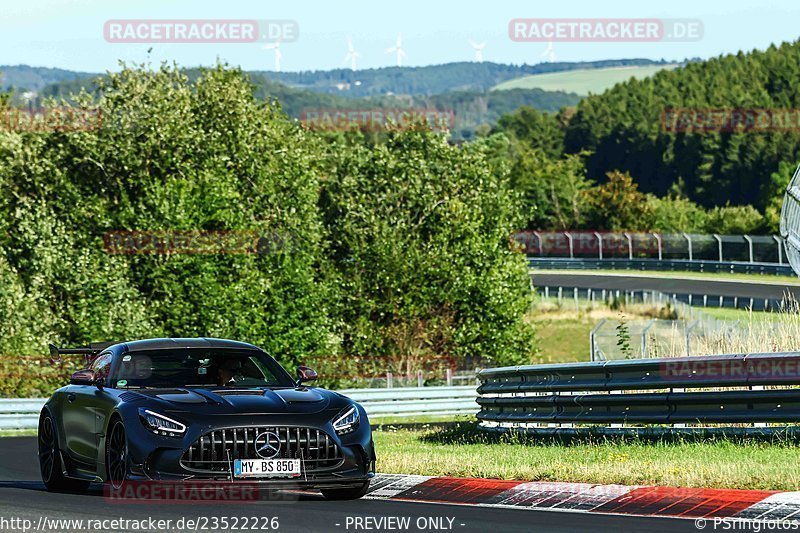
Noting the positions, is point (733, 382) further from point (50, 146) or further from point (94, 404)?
point (50, 146)

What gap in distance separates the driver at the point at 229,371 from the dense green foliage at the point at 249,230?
34.1 meters

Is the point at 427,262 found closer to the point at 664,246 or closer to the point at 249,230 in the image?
the point at 249,230

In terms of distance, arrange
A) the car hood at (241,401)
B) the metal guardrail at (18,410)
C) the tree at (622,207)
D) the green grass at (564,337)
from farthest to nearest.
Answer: the tree at (622,207)
the green grass at (564,337)
the metal guardrail at (18,410)
the car hood at (241,401)

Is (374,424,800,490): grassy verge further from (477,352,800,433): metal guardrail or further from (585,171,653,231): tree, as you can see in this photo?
(585,171,653,231): tree

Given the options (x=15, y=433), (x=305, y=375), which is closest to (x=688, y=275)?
(x=15, y=433)

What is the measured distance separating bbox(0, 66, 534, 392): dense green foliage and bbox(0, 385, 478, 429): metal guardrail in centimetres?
1772

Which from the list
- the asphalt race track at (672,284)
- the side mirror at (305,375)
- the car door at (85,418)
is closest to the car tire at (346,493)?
the side mirror at (305,375)

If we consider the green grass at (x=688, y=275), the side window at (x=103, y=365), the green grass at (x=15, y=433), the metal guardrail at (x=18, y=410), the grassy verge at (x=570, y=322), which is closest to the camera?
the side window at (x=103, y=365)

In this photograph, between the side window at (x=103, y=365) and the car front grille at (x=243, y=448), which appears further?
the side window at (x=103, y=365)

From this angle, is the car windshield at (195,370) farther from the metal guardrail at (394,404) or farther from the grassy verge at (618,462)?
the metal guardrail at (394,404)

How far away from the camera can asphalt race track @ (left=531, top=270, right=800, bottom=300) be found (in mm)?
58938

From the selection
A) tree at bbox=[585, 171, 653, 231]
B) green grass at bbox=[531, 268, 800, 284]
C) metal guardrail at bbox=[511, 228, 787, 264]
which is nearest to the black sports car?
metal guardrail at bbox=[511, 228, 787, 264]

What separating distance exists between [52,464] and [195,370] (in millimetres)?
1682

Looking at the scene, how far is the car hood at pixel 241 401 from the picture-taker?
412 inches
